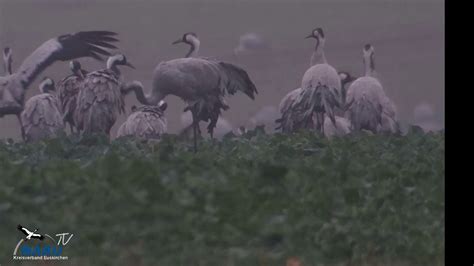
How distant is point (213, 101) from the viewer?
381 inches

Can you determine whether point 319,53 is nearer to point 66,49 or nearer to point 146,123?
point 146,123

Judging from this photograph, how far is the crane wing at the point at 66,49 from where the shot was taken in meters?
9.34

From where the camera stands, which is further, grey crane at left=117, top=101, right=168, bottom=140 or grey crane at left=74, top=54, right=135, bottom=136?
grey crane at left=74, top=54, right=135, bottom=136

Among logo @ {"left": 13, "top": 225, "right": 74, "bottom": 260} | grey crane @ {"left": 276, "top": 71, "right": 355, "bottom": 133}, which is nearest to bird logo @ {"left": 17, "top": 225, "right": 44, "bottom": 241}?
logo @ {"left": 13, "top": 225, "right": 74, "bottom": 260}

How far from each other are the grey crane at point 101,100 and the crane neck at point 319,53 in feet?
5.89

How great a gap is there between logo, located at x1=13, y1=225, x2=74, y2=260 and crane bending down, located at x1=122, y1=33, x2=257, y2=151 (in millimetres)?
1647

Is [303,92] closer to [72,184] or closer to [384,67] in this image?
[384,67]

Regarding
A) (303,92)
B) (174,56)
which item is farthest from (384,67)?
(174,56)

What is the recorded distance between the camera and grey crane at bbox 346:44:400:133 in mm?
9492

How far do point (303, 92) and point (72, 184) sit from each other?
8.15 feet

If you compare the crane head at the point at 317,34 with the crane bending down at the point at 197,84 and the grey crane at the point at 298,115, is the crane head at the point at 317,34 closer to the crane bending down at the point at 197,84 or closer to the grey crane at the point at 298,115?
the grey crane at the point at 298,115

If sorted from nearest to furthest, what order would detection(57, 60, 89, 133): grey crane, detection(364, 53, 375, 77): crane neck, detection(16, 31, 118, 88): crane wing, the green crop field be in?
the green crop field
detection(16, 31, 118, 88): crane wing
detection(364, 53, 375, 77): crane neck
detection(57, 60, 89, 133): grey crane

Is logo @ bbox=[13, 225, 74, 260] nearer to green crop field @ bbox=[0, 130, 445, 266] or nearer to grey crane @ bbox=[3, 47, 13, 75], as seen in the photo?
green crop field @ bbox=[0, 130, 445, 266]

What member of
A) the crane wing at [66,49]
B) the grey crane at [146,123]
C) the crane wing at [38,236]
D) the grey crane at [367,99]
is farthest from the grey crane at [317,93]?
the crane wing at [38,236]
